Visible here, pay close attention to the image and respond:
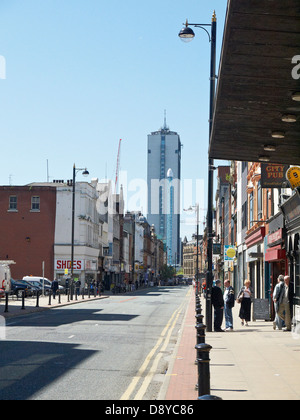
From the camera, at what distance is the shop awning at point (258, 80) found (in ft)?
24.9

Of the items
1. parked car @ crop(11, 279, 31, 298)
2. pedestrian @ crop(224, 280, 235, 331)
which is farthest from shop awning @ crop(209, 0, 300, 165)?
parked car @ crop(11, 279, 31, 298)

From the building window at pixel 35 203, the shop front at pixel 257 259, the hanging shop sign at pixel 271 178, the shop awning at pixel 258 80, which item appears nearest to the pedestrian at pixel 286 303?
the hanging shop sign at pixel 271 178

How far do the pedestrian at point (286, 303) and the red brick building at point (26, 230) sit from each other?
53.2 meters

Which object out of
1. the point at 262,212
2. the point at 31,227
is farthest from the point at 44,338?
the point at 31,227

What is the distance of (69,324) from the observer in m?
23.8

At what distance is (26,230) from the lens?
72.2 m

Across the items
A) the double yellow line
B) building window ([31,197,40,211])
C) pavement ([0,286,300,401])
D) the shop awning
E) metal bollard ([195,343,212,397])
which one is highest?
building window ([31,197,40,211])

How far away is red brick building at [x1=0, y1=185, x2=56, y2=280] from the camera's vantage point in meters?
71.9

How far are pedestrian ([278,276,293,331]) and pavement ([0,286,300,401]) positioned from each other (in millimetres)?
1356

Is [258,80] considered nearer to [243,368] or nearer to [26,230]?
[243,368]

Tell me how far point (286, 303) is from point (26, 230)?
54.5 metres

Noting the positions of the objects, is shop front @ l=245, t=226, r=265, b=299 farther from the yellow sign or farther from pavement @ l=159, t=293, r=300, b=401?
the yellow sign

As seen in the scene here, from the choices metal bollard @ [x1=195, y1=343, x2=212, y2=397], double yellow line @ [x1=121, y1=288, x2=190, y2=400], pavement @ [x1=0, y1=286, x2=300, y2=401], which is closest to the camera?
metal bollard @ [x1=195, y1=343, x2=212, y2=397]

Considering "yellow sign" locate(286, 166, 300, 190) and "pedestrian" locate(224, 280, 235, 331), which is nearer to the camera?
"yellow sign" locate(286, 166, 300, 190)
